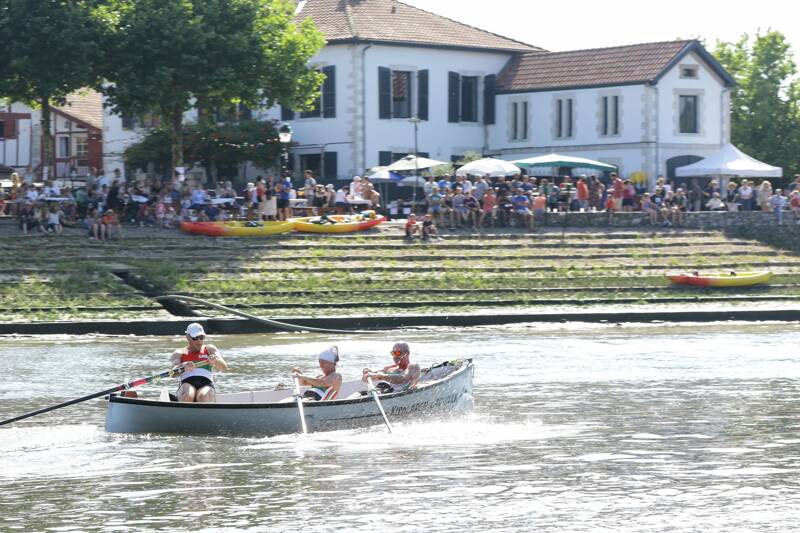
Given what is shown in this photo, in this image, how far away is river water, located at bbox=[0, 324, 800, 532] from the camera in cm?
1623

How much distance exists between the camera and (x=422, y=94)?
2410 inches

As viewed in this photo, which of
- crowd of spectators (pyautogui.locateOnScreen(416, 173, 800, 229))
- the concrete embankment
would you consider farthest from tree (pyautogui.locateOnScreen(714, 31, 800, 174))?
the concrete embankment

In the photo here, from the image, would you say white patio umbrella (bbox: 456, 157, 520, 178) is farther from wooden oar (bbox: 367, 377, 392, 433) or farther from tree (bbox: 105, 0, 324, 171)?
wooden oar (bbox: 367, 377, 392, 433)

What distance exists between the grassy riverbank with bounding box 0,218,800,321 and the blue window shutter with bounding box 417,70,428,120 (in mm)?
13866

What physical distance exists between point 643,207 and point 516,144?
13.0 metres

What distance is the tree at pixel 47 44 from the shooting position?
4638 cm

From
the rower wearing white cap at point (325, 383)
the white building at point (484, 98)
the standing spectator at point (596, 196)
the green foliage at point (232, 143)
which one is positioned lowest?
the rower wearing white cap at point (325, 383)

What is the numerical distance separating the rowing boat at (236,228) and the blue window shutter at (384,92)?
48.0 feet

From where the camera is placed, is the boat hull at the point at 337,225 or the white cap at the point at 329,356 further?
the boat hull at the point at 337,225

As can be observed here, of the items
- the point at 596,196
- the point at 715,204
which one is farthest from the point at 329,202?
the point at 715,204

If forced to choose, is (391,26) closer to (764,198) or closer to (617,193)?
(617,193)

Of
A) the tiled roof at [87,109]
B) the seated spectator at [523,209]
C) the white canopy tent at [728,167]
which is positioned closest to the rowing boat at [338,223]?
the seated spectator at [523,209]

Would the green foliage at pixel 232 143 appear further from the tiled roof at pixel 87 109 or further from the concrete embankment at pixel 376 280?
the tiled roof at pixel 87 109

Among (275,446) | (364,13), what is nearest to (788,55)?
(364,13)
